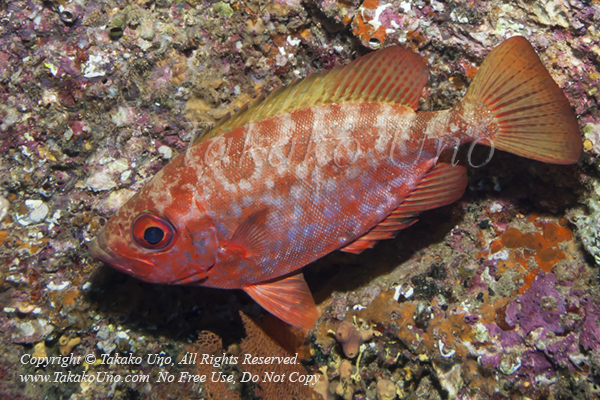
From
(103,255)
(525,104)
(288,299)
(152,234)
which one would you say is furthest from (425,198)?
(103,255)

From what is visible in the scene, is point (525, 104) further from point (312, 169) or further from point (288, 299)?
point (288, 299)

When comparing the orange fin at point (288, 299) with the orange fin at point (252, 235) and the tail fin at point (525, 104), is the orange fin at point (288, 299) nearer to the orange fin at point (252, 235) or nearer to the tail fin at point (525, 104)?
the orange fin at point (252, 235)

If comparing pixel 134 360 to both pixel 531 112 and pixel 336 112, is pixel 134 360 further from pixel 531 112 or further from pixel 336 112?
pixel 531 112

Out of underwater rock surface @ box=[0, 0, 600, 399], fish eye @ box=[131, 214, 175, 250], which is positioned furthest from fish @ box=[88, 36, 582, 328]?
underwater rock surface @ box=[0, 0, 600, 399]

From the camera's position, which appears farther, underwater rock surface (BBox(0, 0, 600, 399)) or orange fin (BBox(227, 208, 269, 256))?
underwater rock surface (BBox(0, 0, 600, 399))

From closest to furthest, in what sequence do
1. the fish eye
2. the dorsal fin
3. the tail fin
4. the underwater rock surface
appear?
the tail fin, the fish eye, the dorsal fin, the underwater rock surface

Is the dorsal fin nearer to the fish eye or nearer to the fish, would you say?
the fish
